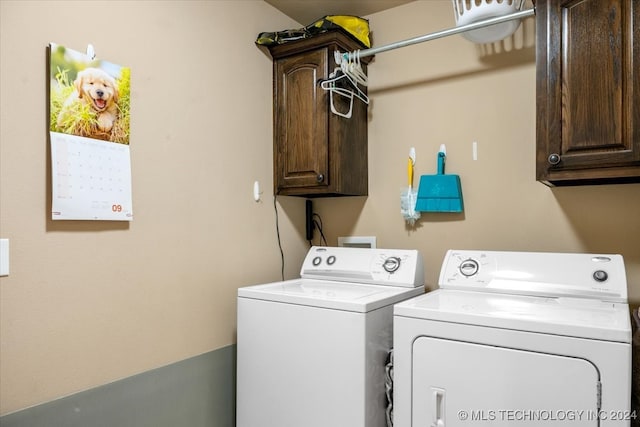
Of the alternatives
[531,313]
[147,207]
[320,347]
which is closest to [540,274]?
[531,313]

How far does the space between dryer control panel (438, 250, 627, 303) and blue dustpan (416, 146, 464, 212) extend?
0.98ft

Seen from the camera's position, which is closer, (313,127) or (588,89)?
(588,89)

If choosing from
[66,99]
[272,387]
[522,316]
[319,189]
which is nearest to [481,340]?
[522,316]

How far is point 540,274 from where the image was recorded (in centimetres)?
165

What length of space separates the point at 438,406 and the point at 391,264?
2.37 ft

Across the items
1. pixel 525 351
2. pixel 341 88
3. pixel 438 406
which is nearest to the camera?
pixel 525 351

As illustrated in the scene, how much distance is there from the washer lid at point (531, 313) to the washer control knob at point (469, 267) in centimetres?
14

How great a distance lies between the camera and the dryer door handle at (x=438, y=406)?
1.36 meters

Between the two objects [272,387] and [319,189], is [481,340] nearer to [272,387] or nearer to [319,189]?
[272,387]

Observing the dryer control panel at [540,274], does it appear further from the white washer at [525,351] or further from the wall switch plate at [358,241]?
the wall switch plate at [358,241]

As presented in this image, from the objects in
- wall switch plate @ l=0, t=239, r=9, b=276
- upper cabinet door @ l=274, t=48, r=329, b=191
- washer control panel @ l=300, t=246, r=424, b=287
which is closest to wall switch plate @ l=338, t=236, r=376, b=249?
washer control panel @ l=300, t=246, r=424, b=287

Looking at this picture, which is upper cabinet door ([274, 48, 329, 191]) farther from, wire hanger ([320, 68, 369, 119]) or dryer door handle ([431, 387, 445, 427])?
dryer door handle ([431, 387, 445, 427])

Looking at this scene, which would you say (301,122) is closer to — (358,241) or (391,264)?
(358,241)

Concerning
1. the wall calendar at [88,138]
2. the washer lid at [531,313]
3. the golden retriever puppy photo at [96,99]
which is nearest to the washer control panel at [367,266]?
the washer lid at [531,313]
